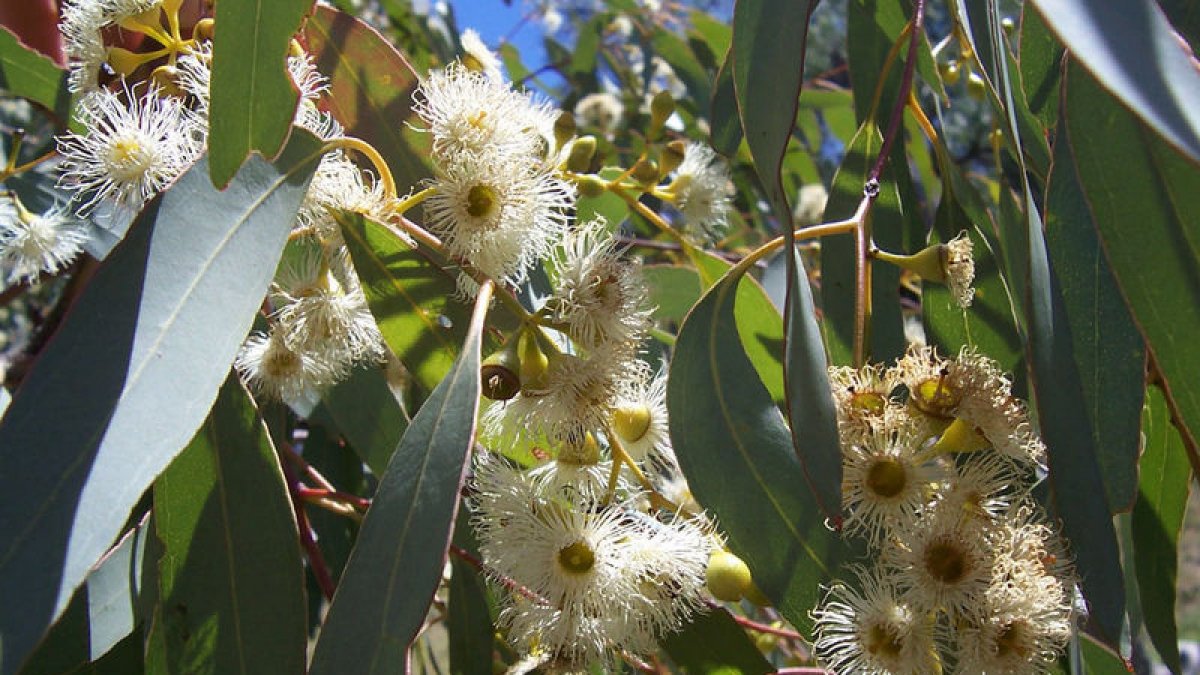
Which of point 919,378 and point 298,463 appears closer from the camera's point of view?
point 919,378

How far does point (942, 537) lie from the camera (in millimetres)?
995

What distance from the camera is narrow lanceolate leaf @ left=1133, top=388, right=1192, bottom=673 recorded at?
1217 mm

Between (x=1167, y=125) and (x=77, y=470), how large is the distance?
0.82 metres

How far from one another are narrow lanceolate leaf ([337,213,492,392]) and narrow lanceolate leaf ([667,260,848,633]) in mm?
255

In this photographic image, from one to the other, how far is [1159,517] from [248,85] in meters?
1.12

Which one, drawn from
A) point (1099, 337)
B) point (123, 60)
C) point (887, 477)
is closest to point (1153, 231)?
point (1099, 337)

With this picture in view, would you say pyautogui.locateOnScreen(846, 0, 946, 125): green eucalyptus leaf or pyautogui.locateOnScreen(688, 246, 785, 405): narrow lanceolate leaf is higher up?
pyautogui.locateOnScreen(846, 0, 946, 125): green eucalyptus leaf

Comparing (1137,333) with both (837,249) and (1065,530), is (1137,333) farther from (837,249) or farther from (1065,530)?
(837,249)

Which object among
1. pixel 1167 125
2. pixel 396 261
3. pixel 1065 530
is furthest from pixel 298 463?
pixel 1167 125

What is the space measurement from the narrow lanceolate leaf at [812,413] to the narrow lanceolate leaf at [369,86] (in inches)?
20.6

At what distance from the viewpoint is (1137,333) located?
1068mm

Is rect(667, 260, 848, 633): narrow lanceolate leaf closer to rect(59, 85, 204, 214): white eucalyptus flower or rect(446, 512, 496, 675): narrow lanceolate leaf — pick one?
rect(446, 512, 496, 675): narrow lanceolate leaf

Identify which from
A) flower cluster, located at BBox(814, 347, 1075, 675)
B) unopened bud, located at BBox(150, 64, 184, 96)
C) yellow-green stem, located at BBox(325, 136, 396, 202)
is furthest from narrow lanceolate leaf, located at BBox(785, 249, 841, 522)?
unopened bud, located at BBox(150, 64, 184, 96)

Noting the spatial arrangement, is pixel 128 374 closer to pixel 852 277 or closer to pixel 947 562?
pixel 947 562
